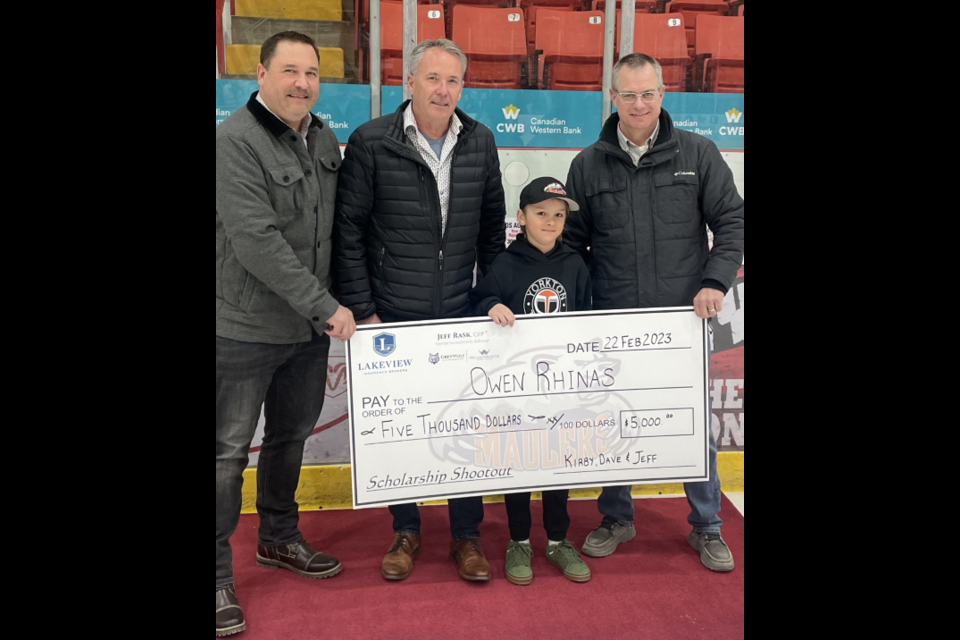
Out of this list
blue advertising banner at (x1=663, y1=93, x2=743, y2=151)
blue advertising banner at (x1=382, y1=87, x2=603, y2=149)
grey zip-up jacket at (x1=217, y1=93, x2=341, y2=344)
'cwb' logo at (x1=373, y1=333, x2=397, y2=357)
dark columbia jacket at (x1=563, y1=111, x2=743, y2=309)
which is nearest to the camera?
grey zip-up jacket at (x1=217, y1=93, x2=341, y2=344)

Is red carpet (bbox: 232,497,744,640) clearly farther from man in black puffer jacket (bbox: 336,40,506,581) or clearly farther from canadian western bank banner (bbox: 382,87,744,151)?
canadian western bank banner (bbox: 382,87,744,151)

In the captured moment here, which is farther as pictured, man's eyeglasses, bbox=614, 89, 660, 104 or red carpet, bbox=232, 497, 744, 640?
man's eyeglasses, bbox=614, 89, 660, 104

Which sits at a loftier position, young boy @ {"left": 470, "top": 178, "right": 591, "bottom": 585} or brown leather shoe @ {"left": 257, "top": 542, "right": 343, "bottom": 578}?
young boy @ {"left": 470, "top": 178, "right": 591, "bottom": 585}

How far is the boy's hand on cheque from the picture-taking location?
9.00 ft

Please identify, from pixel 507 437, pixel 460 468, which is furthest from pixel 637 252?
pixel 460 468

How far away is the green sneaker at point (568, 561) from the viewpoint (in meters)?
2.98

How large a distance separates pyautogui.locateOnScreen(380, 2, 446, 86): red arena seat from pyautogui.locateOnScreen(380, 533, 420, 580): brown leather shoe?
2.06 m

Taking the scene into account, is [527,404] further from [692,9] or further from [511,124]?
[692,9]

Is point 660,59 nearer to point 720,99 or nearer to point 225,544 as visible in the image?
point 720,99

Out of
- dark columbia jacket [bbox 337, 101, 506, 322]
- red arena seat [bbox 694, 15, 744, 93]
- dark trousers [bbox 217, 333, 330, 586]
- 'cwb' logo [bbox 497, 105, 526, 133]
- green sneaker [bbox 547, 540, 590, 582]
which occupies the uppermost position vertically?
red arena seat [bbox 694, 15, 744, 93]

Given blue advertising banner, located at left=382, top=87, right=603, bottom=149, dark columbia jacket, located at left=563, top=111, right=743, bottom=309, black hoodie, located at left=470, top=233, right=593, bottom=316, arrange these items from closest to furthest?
black hoodie, located at left=470, top=233, right=593, bottom=316
dark columbia jacket, located at left=563, top=111, right=743, bottom=309
blue advertising banner, located at left=382, top=87, right=603, bottom=149

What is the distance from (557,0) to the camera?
357cm

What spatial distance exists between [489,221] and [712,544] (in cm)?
166

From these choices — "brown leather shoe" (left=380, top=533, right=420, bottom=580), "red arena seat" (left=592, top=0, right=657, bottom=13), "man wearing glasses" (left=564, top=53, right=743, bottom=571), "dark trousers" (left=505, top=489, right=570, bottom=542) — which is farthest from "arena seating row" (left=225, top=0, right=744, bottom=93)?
"brown leather shoe" (left=380, top=533, right=420, bottom=580)
